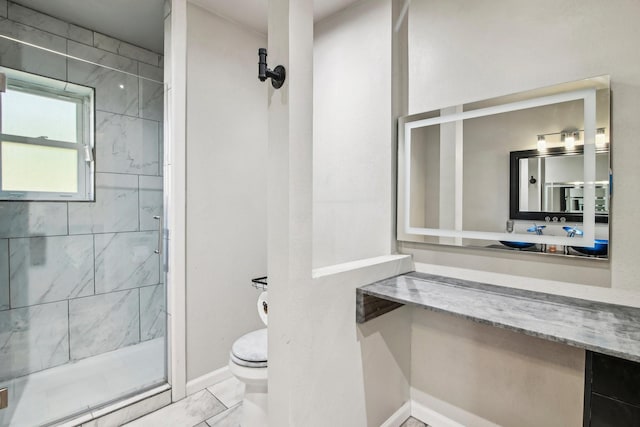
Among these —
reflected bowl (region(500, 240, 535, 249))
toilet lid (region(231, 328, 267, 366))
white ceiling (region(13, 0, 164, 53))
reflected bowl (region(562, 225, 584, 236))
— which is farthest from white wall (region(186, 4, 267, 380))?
reflected bowl (region(562, 225, 584, 236))

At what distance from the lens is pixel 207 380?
2125 mm

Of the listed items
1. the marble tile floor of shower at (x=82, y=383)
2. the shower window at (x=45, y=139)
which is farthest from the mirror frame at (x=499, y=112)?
the shower window at (x=45, y=139)

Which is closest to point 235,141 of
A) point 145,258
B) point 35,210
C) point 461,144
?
point 145,258

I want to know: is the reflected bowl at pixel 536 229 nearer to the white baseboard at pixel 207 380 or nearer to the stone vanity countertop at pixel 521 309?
the stone vanity countertop at pixel 521 309

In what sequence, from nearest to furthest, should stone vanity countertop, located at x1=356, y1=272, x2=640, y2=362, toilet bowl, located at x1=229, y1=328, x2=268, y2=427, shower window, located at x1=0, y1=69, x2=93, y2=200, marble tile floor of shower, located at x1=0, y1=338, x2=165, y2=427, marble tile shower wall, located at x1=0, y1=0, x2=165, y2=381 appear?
stone vanity countertop, located at x1=356, y1=272, x2=640, y2=362
toilet bowl, located at x1=229, y1=328, x2=268, y2=427
marble tile floor of shower, located at x1=0, y1=338, x2=165, y2=427
shower window, located at x1=0, y1=69, x2=93, y2=200
marble tile shower wall, located at x1=0, y1=0, x2=165, y2=381

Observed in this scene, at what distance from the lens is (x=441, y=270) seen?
67.5 inches

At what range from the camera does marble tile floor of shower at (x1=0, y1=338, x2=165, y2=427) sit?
1712mm

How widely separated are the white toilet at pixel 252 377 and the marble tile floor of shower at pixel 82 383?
74 cm

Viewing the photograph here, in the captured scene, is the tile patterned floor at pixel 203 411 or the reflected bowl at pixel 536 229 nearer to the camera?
the reflected bowl at pixel 536 229

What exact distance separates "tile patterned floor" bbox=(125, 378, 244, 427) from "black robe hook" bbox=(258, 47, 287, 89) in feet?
6.03

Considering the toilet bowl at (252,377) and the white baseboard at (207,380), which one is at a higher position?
the toilet bowl at (252,377)

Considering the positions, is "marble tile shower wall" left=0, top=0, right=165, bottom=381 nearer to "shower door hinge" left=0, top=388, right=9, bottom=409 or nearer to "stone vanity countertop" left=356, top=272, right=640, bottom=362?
"shower door hinge" left=0, top=388, right=9, bottom=409

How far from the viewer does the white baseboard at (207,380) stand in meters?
2.05

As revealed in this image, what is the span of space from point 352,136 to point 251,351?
1460 millimetres
